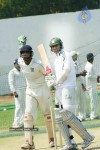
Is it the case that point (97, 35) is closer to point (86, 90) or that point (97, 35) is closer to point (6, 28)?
point (6, 28)

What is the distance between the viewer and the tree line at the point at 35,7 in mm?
41438

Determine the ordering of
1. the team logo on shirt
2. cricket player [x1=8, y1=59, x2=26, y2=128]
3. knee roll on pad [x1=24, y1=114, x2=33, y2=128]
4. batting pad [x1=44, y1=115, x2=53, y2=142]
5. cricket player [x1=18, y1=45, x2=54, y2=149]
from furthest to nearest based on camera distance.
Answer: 1. the team logo on shirt
2. cricket player [x1=8, y1=59, x2=26, y2=128]
3. batting pad [x1=44, y1=115, x2=53, y2=142]
4. knee roll on pad [x1=24, y1=114, x2=33, y2=128]
5. cricket player [x1=18, y1=45, x2=54, y2=149]

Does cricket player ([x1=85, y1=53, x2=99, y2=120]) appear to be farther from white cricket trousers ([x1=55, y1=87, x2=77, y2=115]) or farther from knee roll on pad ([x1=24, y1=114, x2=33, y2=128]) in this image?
white cricket trousers ([x1=55, y1=87, x2=77, y2=115])

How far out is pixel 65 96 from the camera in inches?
357

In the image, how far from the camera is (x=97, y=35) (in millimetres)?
30141

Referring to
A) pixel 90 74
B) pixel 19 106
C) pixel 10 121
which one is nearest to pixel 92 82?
pixel 90 74

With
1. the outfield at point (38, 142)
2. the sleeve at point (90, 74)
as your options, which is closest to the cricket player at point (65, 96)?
the outfield at point (38, 142)

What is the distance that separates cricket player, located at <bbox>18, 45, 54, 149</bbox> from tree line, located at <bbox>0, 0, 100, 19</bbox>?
3153 centimetres

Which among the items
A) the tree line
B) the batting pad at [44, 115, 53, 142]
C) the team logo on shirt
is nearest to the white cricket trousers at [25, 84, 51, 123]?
the batting pad at [44, 115, 53, 142]

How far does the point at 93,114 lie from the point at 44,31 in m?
14.4

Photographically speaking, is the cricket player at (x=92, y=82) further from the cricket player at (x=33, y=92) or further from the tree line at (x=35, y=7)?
the tree line at (x=35, y=7)

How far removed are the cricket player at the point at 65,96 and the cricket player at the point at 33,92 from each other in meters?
0.70

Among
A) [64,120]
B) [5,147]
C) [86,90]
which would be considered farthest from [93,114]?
[64,120]

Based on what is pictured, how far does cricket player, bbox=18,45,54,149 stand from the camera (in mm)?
9781
